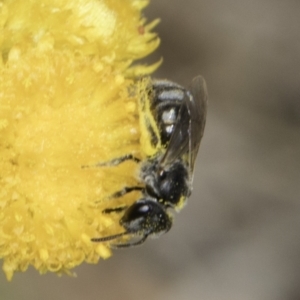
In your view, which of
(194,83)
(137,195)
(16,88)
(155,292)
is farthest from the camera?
(155,292)

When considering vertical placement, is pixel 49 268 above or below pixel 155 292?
above

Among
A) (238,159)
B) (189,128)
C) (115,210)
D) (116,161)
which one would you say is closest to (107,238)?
(115,210)

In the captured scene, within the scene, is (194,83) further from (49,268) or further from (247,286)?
(247,286)

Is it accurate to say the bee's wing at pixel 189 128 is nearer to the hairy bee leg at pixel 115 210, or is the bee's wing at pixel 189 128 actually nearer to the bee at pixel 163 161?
the bee at pixel 163 161

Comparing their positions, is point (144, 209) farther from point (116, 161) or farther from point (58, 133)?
point (58, 133)

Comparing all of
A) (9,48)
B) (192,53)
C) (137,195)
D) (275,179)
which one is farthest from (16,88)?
(275,179)

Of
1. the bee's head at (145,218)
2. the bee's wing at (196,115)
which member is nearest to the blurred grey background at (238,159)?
the bee's wing at (196,115)
